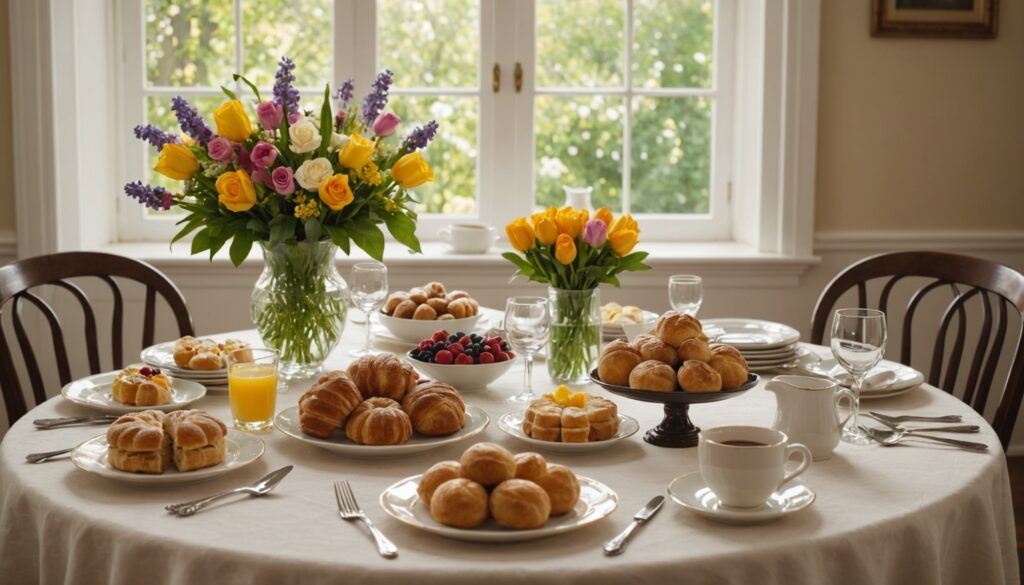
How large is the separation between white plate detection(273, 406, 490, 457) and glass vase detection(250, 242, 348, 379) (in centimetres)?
34

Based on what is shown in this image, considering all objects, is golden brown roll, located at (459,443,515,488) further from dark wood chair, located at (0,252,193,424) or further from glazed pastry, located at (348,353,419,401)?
dark wood chair, located at (0,252,193,424)

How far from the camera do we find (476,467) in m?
1.22

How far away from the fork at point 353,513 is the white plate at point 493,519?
→ 0.09ft

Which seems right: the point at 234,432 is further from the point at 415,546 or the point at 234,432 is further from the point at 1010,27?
the point at 1010,27

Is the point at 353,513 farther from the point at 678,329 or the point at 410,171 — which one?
the point at 410,171

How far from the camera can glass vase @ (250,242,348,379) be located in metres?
1.93

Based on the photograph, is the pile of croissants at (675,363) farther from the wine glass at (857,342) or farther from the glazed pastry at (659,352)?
the wine glass at (857,342)

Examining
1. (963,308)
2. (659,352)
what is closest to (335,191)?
(659,352)

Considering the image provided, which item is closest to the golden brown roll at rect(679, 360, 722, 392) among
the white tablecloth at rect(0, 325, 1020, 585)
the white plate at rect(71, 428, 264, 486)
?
the white tablecloth at rect(0, 325, 1020, 585)

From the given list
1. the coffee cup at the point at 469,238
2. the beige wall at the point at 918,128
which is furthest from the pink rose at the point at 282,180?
the beige wall at the point at 918,128

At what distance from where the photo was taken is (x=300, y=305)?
Answer: 195 cm

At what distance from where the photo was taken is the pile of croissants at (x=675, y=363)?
150 cm

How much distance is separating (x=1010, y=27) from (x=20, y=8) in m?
2.85

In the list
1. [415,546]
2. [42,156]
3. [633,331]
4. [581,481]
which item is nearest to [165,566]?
[415,546]
